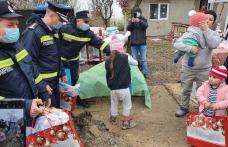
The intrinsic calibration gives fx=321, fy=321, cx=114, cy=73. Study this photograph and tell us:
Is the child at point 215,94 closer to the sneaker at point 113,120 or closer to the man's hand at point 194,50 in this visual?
the man's hand at point 194,50

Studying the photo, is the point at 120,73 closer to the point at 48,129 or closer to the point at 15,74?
the point at 48,129

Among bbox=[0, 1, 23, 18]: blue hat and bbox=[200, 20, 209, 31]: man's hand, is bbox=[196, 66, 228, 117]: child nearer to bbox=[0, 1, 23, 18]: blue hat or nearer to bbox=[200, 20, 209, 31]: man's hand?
bbox=[200, 20, 209, 31]: man's hand

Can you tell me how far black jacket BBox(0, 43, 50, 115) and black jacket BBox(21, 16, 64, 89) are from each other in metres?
0.83

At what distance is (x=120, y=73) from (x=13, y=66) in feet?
6.52

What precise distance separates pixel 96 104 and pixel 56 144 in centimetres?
283

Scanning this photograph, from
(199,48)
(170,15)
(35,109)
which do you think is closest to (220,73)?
(199,48)

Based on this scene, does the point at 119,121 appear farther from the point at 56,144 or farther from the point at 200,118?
the point at 56,144

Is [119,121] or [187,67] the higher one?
[187,67]

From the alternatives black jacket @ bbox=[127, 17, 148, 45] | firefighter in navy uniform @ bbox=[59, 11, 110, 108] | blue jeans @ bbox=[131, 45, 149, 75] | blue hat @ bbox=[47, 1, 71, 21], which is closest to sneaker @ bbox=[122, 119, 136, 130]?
firefighter in navy uniform @ bbox=[59, 11, 110, 108]

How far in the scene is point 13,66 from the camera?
9.66 feet

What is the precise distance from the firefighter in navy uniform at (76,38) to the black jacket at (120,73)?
521 millimetres

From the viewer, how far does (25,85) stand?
10.0 feet

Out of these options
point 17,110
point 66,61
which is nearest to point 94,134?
point 66,61

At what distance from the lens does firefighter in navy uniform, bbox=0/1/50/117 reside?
2848 millimetres
